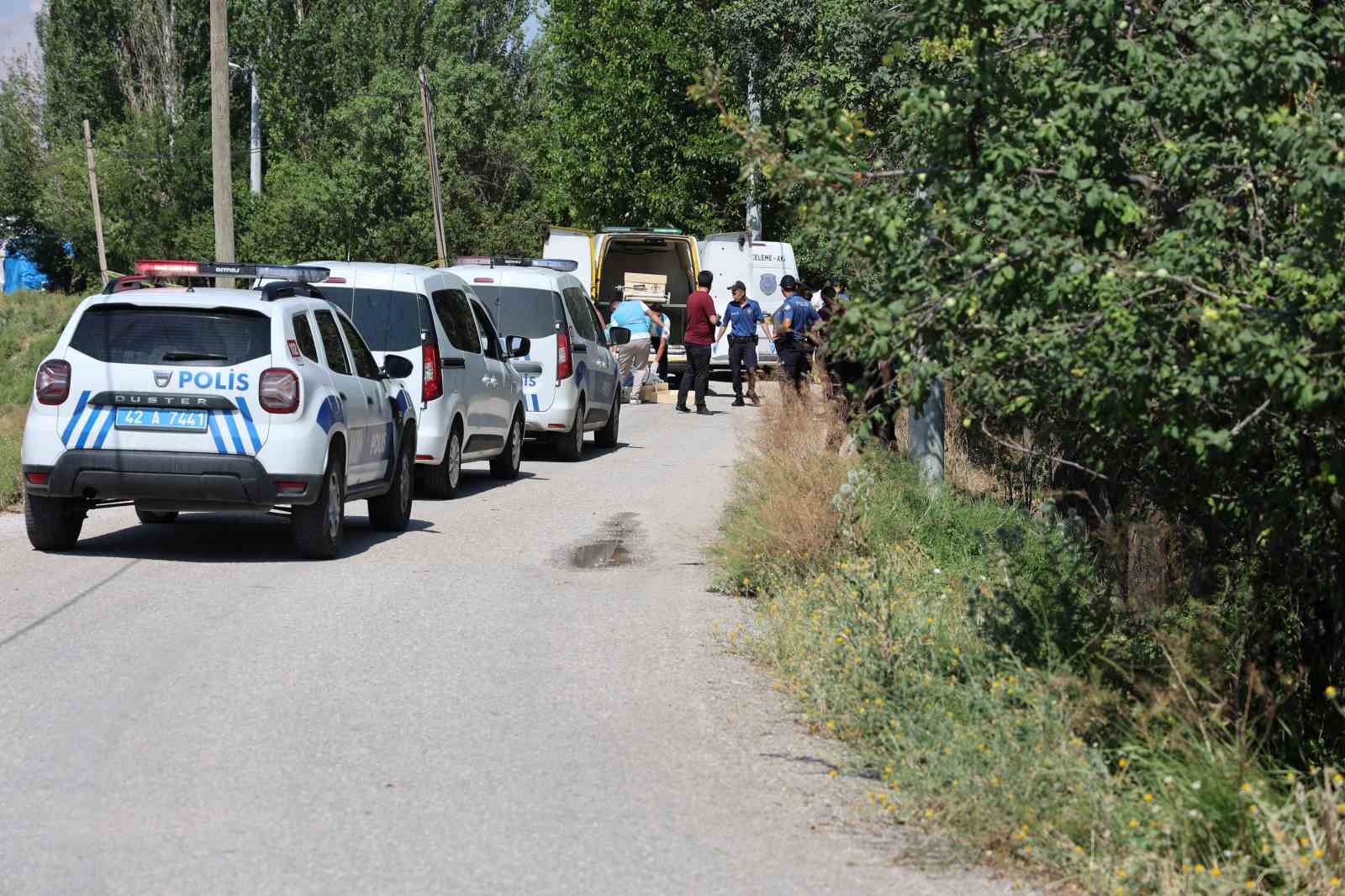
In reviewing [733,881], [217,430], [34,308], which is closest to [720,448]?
[217,430]

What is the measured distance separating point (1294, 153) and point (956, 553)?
221 inches

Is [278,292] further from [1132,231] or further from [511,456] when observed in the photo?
Result: [1132,231]

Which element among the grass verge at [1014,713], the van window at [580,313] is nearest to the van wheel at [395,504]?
the grass verge at [1014,713]

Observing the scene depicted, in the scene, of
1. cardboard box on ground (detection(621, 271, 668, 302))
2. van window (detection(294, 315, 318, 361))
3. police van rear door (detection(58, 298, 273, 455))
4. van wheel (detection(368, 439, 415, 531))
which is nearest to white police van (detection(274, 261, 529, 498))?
van wheel (detection(368, 439, 415, 531))

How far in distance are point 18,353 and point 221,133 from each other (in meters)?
24.5

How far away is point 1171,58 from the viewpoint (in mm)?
6316

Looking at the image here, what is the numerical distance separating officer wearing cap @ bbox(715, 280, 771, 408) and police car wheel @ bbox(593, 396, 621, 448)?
15.5 feet

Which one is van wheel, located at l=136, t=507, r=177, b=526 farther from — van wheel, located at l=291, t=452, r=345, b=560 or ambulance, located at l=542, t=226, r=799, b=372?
ambulance, located at l=542, t=226, r=799, b=372

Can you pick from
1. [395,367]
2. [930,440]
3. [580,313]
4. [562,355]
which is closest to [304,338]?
[395,367]

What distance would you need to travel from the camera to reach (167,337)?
454 inches

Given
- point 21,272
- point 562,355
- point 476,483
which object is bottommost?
point 21,272

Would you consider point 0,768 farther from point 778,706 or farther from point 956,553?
point 956,553

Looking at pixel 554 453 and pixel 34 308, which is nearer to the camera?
pixel 554 453

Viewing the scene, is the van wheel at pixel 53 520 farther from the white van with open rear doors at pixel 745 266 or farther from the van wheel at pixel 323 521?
the white van with open rear doors at pixel 745 266
